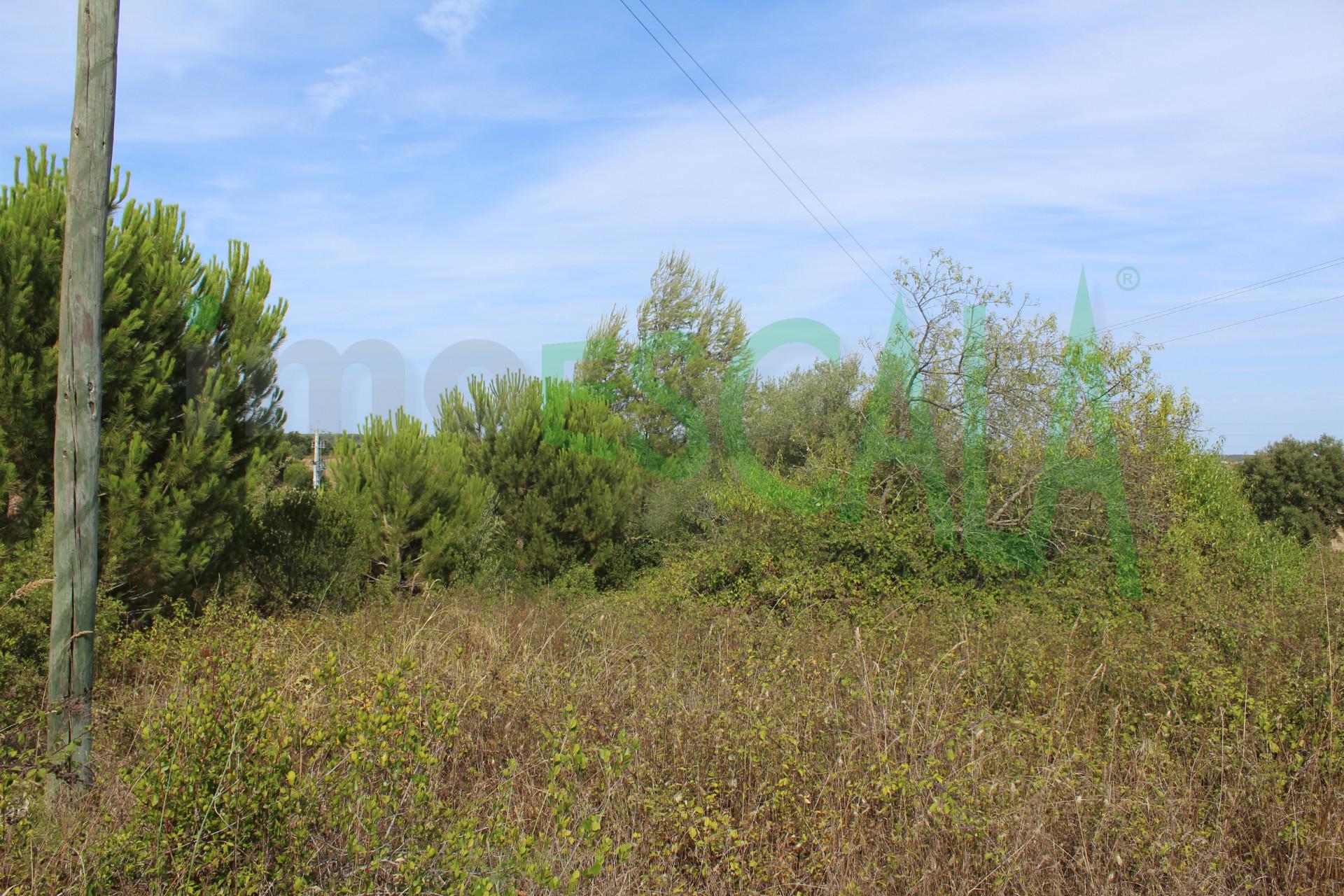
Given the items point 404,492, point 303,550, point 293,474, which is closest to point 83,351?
point 303,550

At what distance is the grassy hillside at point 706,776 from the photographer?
3.00 meters

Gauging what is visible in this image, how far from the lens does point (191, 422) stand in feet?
26.5

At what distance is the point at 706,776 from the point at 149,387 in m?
6.48

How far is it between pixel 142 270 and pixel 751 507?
719 cm

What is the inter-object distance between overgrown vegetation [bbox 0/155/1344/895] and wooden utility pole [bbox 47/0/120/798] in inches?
9.6

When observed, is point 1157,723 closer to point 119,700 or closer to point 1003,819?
point 1003,819

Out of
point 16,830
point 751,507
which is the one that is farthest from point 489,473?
point 16,830

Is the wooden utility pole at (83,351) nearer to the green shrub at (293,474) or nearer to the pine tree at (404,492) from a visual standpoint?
the green shrub at (293,474)

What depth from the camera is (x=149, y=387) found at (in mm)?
7785

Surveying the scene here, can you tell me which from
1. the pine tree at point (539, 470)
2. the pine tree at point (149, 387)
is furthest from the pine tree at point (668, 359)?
the pine tree at point (149, 387)

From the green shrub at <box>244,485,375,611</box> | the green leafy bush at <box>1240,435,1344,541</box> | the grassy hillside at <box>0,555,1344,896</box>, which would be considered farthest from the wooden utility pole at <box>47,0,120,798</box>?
the green leafy bush at <box>1240,435,1344,541</box>

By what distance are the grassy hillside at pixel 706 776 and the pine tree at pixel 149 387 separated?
2.24 meters

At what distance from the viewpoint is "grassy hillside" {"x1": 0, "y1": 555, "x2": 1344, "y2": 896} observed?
9.83 ft

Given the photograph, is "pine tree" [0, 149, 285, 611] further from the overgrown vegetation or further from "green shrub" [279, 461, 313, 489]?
"green shrub" [279, 461, 313, 489]
